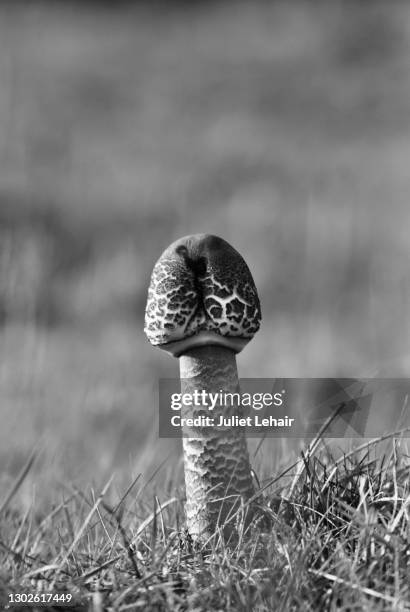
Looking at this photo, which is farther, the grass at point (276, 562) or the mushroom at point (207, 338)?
the mushroom at point (207, 338)

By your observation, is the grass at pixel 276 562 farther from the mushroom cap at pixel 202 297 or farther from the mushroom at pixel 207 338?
the mushroom cap at pixel 202 297

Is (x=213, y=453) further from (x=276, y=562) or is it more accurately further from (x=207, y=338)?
(x=276, y=562)

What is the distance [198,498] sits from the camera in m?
2.01

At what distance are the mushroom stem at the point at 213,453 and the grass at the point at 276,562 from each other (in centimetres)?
7

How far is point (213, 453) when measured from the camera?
2027 millimetres

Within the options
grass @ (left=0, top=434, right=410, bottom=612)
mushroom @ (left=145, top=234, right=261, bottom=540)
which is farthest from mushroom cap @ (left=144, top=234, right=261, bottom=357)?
grass @ (left=0, top=434, right=410, bottom=612)

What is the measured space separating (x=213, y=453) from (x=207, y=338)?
321 millimetres

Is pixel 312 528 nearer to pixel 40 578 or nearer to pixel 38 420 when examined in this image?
pixel 40 578

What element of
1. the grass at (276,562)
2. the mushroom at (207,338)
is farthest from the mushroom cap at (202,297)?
the grass at (276,562)

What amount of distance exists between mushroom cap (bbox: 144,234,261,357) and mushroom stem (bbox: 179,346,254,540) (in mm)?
65

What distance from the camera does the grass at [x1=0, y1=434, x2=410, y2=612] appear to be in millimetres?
1525

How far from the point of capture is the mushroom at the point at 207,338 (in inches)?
75.2

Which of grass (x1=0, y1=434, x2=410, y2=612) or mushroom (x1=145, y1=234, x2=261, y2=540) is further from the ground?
mushroom (x1=145, y1=234, x2=261, y2=540)

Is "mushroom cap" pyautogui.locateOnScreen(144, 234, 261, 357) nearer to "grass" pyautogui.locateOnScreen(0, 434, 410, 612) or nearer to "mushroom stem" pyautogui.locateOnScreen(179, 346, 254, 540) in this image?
"mushroom stem" pyautogui.locateOnScreen(179, 346, 254, 540)
